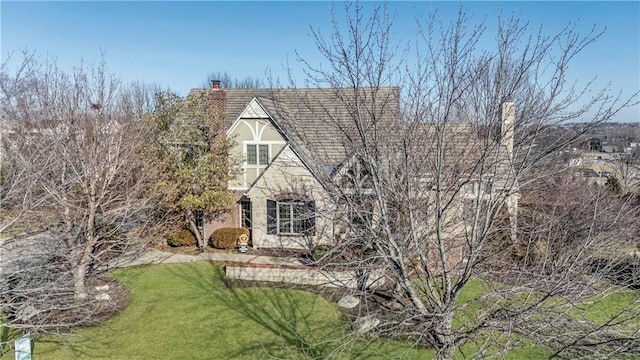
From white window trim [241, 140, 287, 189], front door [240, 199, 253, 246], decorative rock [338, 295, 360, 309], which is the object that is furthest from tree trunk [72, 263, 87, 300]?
white window trim [241, 140, 287, 189]

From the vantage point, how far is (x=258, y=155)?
20.9 metres

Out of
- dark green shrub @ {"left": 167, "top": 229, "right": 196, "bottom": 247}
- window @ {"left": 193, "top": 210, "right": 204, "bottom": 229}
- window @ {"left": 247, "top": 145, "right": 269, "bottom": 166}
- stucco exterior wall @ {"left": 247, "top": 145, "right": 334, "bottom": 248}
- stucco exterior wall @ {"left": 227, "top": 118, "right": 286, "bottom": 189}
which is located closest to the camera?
stucco exterior wall @ {"left": 247, "top": 145, "right": 334, "bottom": 248}

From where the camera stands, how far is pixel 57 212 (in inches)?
471

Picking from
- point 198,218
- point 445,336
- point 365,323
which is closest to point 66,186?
point 365,323

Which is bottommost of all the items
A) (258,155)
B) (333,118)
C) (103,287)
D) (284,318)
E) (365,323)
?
(284,318)

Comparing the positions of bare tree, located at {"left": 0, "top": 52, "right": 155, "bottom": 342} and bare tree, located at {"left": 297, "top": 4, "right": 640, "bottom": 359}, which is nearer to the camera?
bare tree, located at {"left": 297, "top": 4, "right": 640, "bottom": 359}

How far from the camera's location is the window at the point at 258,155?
2084 cm

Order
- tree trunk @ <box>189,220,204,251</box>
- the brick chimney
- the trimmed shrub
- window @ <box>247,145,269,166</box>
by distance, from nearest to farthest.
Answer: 1. the trimmed shrub
2. the brick chimney
3. tree trunk @ <box>189,220,204,251</box>
4. window @ <box>247,145,269,166</box>

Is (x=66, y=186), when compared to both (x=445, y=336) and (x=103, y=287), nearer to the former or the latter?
(x=103, y=287)

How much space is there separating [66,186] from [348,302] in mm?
8684

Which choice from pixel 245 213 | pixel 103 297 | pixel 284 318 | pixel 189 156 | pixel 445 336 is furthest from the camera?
pixel 245 213

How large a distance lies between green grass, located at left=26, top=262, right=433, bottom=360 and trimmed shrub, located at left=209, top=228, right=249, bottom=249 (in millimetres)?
4433

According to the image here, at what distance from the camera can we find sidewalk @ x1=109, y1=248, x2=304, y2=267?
16.9m

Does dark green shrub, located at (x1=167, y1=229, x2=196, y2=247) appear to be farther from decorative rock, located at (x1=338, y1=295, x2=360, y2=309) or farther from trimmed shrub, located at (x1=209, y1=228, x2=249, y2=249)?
decorative rock, located at (x1=338, y1=295, x2=360, y2=309)
